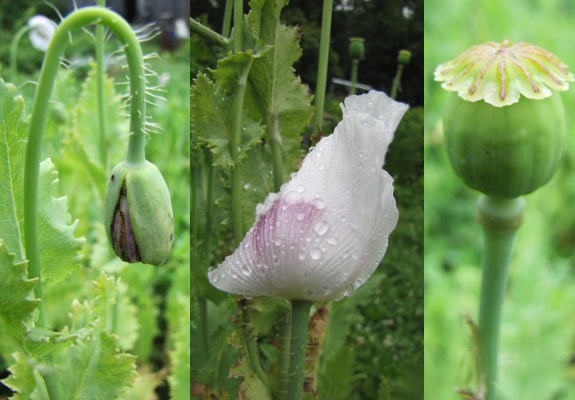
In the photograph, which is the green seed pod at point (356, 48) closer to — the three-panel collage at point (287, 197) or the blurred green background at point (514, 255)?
the three-panel collage at point (287, 197)

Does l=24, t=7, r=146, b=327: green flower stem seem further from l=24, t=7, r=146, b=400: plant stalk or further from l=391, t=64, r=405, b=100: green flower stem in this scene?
l=391, t=64, r=405, b=100: green flower stem

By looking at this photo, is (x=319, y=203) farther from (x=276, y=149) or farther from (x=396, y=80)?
(x=396, y=80)

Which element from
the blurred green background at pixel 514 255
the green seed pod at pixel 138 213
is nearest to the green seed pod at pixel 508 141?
the green seed pod at pixel 138 213

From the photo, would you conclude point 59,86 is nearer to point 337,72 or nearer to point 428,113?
point 428,113

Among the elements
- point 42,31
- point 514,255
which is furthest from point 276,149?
point 42,31

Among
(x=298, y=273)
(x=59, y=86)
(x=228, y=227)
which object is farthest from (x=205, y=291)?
(x=59, y=86)

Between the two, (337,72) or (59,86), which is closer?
(337,72)

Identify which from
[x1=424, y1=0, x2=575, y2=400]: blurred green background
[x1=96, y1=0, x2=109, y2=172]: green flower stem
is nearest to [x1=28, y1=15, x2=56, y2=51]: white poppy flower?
[x1=96, y1=0, x2=109, y2=172]: green flower stem
